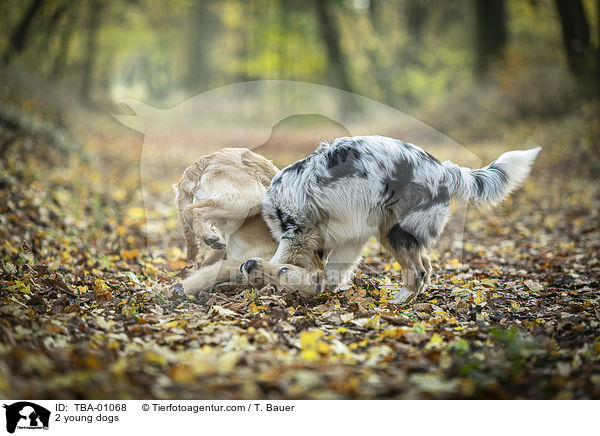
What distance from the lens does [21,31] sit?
13.7 m

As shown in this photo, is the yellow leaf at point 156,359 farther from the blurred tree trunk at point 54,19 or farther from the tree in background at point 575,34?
the blurred tree trunk at point 54,19

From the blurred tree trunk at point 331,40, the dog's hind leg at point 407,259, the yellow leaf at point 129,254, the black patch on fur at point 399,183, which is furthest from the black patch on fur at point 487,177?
the blurred tree trunk at point 331,40

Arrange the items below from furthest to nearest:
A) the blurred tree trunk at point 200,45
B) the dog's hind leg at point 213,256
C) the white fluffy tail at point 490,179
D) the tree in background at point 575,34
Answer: the blurred tree trunk at point 200,45 → the tree in background at point 575,34 → the dog's hind leg at point 213,256 → the white fluffy tail at point 490,179

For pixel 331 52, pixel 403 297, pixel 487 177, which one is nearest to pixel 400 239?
pixel 403 297

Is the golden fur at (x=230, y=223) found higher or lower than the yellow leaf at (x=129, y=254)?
lower

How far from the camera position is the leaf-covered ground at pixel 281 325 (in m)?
2.76

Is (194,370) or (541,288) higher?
(541,288)

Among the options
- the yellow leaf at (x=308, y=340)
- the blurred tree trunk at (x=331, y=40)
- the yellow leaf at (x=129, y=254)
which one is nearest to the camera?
the yellow leaf at (x=308, y=340)

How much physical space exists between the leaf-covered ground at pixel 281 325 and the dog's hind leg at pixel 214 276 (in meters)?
0.11

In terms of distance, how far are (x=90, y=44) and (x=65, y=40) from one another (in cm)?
224

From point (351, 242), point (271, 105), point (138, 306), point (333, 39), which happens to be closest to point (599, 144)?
point (271, 105)

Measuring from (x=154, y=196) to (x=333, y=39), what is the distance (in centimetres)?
1396

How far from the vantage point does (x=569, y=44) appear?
13141 mm
